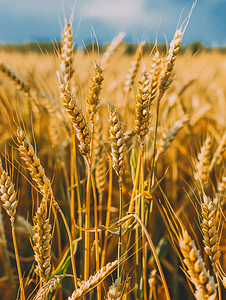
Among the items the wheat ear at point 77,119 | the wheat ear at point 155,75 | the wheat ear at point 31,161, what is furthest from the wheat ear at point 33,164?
the wheat ear at point 155,75

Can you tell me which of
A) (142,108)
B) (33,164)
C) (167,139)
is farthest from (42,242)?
(167,139)

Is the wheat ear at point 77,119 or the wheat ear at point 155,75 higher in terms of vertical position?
the wheat ear at point 155,75

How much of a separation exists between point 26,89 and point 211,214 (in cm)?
79

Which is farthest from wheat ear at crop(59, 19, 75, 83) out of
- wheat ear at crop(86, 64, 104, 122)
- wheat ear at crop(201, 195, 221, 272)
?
wheat ear at crop(201, 195, 221, 272)

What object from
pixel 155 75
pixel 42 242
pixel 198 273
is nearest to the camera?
pixel 198 273

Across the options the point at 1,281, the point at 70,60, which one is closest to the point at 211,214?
the point at 70,60

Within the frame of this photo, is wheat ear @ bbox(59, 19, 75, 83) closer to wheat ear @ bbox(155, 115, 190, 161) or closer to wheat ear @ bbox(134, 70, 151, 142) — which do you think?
wheat ear @ bbox(134, 70, 151, 142)

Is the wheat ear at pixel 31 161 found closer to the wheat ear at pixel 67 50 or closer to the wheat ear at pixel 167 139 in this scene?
the wheat ear at pixel 67 50

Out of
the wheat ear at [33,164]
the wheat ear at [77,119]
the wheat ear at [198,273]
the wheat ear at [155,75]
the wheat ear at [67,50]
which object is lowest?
the wheat ear at [198,273]

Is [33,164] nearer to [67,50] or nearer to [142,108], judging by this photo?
[142,108]

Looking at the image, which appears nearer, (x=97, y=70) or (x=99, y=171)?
(x=97, y=70)

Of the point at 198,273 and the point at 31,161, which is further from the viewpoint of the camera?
the point at 31,161

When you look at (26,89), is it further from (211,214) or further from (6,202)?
(211,214)

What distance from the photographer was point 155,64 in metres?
0.69
